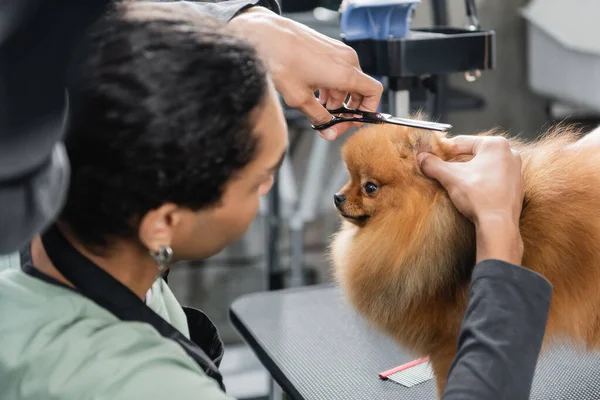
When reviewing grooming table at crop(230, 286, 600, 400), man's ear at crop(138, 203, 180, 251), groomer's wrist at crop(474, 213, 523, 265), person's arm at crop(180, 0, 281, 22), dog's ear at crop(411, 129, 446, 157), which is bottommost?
grooming table at crop(230, 286, 600, 400)

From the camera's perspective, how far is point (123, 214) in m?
0.58

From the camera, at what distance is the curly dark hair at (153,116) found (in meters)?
0.54

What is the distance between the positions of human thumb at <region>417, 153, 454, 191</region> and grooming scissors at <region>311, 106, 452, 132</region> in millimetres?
40

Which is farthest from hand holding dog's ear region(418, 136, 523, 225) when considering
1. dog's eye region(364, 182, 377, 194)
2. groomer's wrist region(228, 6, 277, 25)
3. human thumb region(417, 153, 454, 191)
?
groomer's wrist region(228, 6, 277, 25)

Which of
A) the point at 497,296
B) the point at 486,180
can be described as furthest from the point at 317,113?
the point at 497,296

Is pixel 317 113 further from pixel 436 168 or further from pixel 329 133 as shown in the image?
pixel 436 168

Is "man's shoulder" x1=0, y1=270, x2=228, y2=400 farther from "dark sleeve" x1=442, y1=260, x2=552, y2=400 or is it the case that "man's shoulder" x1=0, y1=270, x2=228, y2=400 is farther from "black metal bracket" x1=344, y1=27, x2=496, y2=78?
"black metal bracket" x1=344, y1=27, x2=496, y2=78

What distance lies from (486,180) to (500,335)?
0.19m

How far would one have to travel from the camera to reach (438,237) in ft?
2.92

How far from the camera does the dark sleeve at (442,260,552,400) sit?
25.7 inches

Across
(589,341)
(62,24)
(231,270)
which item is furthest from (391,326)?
(231,270)

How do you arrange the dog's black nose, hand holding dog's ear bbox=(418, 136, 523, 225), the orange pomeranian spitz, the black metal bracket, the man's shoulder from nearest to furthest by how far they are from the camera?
the man's shoulder
hand holding dog's ear bbox=(418, 136, 523, 225)
the orange pomeranian spitz
the dog's black nose
the black metal bracket

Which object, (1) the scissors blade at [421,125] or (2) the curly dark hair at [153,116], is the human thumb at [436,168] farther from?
(2) the curly dark hair at [153,116]

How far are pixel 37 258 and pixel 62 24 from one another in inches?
9.6
